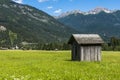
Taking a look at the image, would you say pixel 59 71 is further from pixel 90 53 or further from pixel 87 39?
pixel 87 39

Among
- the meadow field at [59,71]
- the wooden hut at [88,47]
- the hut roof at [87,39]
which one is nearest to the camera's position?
the meadow field at [59,71]

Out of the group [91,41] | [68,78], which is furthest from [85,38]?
[68,78]

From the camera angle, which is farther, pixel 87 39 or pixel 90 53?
pixel 87 39

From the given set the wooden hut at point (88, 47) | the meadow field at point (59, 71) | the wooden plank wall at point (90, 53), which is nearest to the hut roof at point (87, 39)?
the wooden hut at point (88, 47)

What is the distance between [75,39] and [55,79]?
47.2m

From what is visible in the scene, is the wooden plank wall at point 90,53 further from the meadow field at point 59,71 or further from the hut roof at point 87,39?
the meadow field at point 59,71

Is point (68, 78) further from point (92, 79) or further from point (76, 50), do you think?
point (76, 50)

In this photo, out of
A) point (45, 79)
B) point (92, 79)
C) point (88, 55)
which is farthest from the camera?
point (88, 55)

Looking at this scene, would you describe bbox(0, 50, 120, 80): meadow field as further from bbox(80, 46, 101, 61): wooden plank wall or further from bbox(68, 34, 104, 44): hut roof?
bbox(68, 34, 104, 44): hut roof

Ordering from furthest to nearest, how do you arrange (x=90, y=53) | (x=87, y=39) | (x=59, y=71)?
1. (x=87, y=39)
2. (x=90, y=53)
3. (x=59, y=71)

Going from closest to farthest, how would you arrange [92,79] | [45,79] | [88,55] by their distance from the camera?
[45,79]
[92,79]
[88,55]

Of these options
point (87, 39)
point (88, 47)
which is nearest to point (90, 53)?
point (88, 47)

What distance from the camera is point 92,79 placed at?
15578 mm

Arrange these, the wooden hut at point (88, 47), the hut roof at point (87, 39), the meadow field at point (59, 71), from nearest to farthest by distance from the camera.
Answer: the meadow field at point (59, 71) → the wooden hut at point (88, 47) → the hut roof at point (87, 39)
